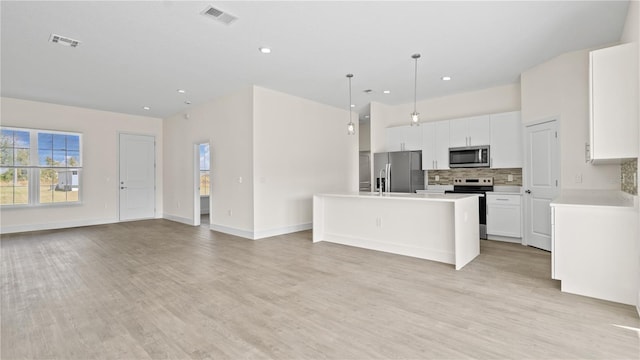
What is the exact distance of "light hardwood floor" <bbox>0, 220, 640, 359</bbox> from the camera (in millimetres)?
2072

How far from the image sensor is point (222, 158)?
6418mm

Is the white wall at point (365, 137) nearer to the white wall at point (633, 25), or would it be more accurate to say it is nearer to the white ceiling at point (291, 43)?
the white ceiling at point (291, 43)

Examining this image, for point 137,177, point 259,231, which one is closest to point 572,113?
point 259,231

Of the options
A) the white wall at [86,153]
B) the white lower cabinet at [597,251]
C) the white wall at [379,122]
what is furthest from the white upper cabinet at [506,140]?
the white wall at [86,153]

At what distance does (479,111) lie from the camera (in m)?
6.04

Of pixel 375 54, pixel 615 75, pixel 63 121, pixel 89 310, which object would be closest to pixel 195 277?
pixel 89 310

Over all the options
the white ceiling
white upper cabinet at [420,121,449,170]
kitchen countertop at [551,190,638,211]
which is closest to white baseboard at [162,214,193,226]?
the white ceiling

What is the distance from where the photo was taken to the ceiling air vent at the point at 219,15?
3.10 m

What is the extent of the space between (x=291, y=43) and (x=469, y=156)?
399 centimetres

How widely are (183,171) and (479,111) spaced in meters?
6.94

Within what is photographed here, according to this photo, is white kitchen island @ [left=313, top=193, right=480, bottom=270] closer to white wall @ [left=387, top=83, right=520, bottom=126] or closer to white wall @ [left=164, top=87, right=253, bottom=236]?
white wall @ [left=164, top=87, right=253, bottom=236]

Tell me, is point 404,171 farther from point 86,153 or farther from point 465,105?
point 86,153

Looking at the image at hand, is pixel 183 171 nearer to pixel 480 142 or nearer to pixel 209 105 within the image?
pixel 209 105

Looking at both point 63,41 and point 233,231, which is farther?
point 233,231
